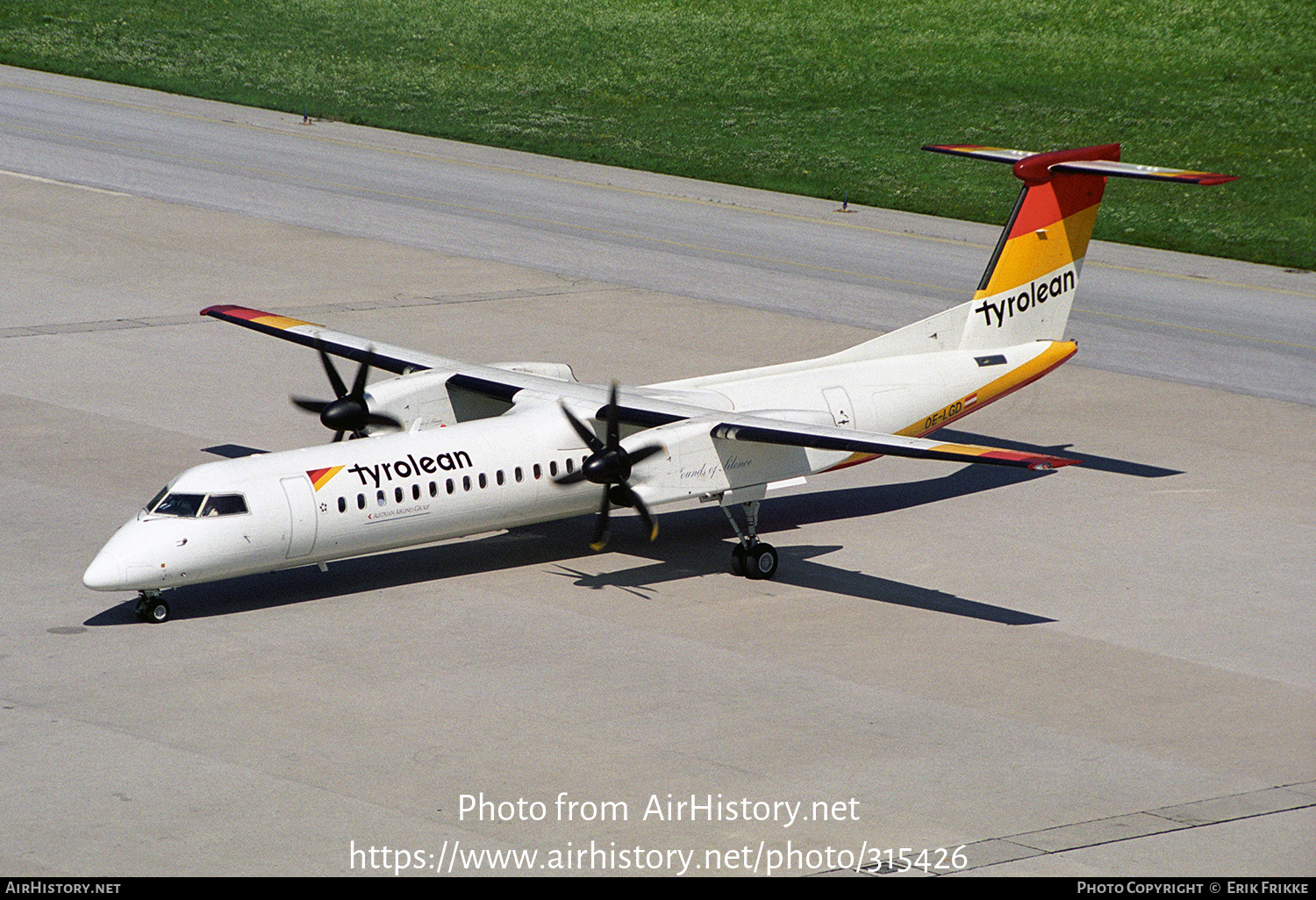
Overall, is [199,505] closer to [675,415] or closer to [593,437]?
[593,437]

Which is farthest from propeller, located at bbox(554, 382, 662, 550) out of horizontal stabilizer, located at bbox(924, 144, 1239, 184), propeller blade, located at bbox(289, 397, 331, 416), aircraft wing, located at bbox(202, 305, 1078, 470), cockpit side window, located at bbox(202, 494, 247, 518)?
horizontal stabilizer, located at bbox(924, 144, 1239, 184)

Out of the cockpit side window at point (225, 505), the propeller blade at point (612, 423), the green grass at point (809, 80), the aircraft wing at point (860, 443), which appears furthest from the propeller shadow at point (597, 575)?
the green grass at point (809, 80)

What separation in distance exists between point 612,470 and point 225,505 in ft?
18.2

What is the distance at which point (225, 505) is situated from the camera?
23516 mm

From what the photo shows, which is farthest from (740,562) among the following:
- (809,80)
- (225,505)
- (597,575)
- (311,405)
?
(809,80)

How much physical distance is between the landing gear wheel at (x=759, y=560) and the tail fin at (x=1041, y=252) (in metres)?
7.02

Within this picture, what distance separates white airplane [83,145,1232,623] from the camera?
77.7 ft

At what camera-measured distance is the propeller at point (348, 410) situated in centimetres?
2677

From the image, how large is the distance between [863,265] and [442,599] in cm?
2778

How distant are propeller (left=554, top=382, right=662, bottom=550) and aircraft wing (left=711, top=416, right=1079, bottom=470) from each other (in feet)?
4.87

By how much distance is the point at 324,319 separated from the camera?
137 feet

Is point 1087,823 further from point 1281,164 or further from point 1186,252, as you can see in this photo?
point 1281,164

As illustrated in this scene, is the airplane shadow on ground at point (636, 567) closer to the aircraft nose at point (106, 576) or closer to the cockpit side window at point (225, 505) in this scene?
the aircraft nose at point (106, 576)

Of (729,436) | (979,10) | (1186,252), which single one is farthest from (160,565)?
(979,10)
